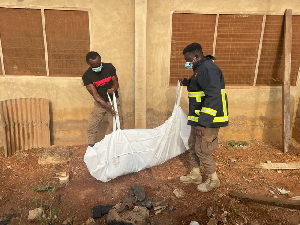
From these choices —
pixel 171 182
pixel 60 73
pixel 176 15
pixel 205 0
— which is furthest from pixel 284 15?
pixel 60 73

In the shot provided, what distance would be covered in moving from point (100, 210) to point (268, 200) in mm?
2175

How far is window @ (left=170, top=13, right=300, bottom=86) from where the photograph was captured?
4.61 metres

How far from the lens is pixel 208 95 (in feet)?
10.0

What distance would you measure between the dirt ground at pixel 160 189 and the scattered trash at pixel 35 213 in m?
0.07

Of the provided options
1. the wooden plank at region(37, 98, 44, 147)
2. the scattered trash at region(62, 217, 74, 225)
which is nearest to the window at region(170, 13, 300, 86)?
the wooden plank at region(37, 98, 44, 147)

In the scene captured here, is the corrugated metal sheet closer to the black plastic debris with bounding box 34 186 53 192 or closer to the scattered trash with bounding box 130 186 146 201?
the black plastic debris with bounding box 34 186 53 192

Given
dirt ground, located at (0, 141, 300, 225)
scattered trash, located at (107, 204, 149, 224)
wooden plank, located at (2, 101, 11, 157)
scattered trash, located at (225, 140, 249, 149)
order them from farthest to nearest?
scattered trash, located at (225, 140, 249, 149), wooden plank, located at (2, 101, 11, 157), dirt ground, located at (0, 141, 300, 225), scattered trash, located at (107, 204, 149, 224)

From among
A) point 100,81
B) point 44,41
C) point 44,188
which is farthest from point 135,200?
point 44,41

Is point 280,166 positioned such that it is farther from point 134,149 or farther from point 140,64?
point 140,64

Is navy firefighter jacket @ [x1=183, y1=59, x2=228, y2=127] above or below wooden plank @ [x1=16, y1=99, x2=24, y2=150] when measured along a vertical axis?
above

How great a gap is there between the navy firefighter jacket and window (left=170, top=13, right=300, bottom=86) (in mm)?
1598

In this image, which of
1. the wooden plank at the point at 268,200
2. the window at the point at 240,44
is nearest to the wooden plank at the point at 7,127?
the window at the point at 240,44

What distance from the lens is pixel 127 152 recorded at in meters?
3.75

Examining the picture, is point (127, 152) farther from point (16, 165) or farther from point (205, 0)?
point (205, 0)
